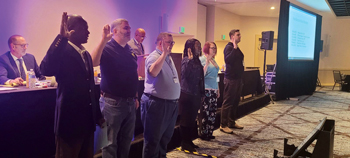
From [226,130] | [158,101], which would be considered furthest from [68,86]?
[226,130]

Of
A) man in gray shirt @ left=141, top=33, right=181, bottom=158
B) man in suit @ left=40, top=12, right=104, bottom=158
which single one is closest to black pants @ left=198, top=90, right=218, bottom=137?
man in gray shirt @ left=141, top=33, right=181, bottom=158

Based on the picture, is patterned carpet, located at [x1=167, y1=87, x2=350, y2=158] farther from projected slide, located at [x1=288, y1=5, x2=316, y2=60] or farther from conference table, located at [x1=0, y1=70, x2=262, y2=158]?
projected slide, located at [x1=288, y1=5, x2=316, y2=60]

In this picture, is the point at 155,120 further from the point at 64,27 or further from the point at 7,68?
the point at 7,68

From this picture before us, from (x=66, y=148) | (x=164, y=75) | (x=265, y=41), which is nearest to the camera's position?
(x=66, y=148)

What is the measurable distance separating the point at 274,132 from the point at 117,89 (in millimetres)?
3099

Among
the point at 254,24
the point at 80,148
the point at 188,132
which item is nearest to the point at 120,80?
the point at 80,148

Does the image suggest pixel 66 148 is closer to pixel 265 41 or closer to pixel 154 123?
pixel 154 123

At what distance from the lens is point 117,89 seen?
182 cm

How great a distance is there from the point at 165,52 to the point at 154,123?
59cm

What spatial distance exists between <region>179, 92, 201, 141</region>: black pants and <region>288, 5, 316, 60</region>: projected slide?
17.8ft

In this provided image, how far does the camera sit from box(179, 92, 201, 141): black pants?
9.37 ft

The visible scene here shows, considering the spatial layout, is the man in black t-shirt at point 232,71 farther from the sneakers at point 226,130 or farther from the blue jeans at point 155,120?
the blue jeans at point 155,120

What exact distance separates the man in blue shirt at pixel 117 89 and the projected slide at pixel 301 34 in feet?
21.2

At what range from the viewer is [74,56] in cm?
143
